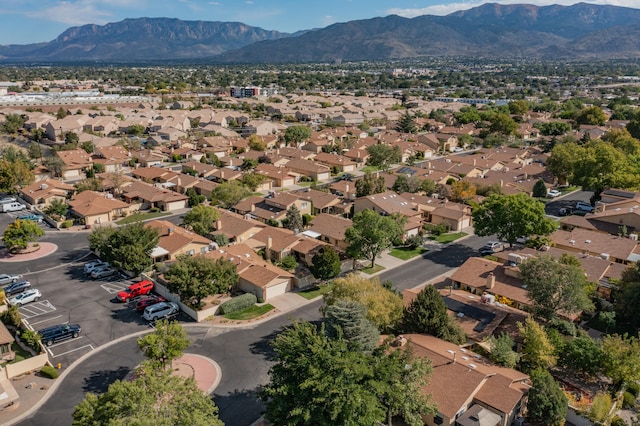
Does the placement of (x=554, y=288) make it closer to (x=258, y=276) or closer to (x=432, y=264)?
(x=432, y=264)

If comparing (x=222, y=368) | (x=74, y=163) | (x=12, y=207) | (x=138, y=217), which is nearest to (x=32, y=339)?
(x=222, y=368)

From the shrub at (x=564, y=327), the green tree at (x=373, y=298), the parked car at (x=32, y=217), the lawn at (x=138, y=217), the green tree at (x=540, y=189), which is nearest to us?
the green tree at (x=373, y=298)

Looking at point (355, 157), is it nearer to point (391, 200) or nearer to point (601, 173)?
point (391, 200)

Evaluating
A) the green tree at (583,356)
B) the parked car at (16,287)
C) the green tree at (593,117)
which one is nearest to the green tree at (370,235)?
the green tree at (583,356)

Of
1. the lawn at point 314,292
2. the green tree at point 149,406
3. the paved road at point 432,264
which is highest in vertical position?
the green tree at point 149,406

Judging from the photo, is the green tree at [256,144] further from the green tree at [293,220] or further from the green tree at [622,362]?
the green tree at [622,362]

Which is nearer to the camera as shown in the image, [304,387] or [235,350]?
[304,387]

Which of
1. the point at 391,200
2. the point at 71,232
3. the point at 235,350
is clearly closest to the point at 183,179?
the point at 71,232
